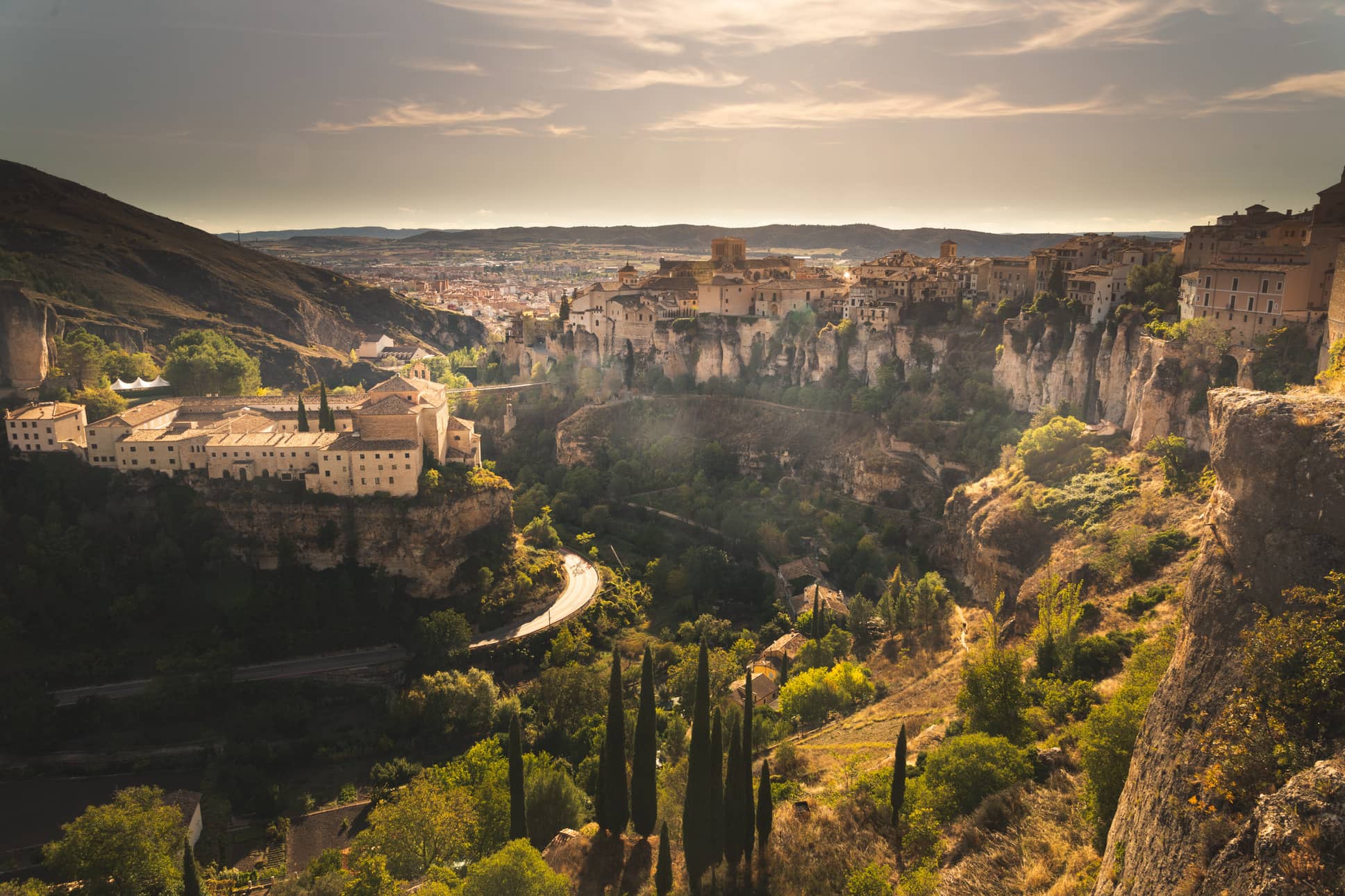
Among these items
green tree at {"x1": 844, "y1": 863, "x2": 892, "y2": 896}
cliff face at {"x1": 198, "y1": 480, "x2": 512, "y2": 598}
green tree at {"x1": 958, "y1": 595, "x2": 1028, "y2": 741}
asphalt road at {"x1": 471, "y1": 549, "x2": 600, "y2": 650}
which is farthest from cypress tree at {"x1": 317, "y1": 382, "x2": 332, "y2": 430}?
green tree at {"x1": 844, "y1": 863, "x2": 892, "y2": 896}

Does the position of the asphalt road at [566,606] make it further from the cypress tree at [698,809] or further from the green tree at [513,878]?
the cypress tree at [698,809]

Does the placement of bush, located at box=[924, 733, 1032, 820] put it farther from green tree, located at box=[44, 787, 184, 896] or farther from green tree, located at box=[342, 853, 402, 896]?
green tree, located at box=[44, 787, 184, 896]

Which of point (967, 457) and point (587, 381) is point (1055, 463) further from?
point (587, 381)

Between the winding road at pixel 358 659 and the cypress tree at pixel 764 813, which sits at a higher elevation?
the cypress tree at pixel 764 813

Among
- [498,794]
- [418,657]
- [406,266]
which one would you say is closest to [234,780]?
[418,657]

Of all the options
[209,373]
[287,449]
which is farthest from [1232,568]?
[209,373]

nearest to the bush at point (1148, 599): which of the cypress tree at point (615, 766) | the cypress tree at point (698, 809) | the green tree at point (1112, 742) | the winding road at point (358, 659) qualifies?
the green tree at point (1112, 742)
